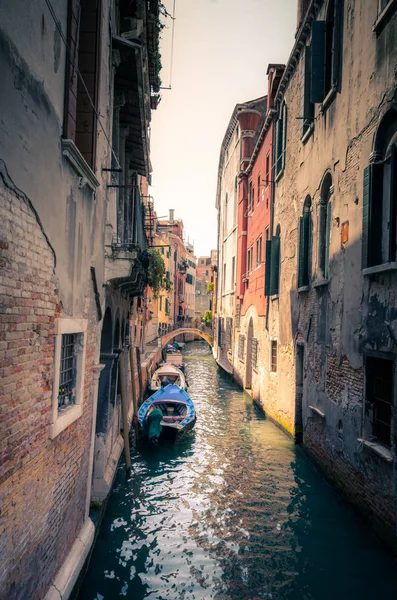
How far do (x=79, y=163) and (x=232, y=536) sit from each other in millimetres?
5468

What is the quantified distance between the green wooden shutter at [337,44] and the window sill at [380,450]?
20.0ft

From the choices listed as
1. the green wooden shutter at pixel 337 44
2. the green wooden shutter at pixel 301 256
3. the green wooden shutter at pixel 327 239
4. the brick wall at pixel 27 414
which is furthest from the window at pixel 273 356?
the brick wall at pixel 27 414

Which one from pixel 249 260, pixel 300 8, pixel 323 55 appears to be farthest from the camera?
pixel 249 260

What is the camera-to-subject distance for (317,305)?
9.38 m

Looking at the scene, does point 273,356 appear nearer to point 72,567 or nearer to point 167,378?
point 167,378

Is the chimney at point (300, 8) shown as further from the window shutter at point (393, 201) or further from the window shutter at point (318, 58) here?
the window shutter at point (393, 201)

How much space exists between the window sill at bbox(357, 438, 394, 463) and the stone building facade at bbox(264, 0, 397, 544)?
21mm

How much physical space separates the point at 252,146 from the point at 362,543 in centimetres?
1939

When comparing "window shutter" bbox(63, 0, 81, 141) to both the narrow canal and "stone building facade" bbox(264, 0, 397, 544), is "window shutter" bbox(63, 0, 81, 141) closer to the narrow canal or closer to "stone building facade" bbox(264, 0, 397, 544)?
"stone building facade" bbox(264, 0, 397, 544)

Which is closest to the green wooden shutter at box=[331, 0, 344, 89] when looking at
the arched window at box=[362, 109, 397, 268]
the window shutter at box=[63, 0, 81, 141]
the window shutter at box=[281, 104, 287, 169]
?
the arched window at box=[362, 109, 397, 268]

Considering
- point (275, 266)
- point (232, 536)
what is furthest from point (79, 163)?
point (275, 266)

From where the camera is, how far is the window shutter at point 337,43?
8.32 m

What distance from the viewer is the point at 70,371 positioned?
5.17m

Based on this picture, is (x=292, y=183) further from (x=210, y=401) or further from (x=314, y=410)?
(x=210, y=401)
